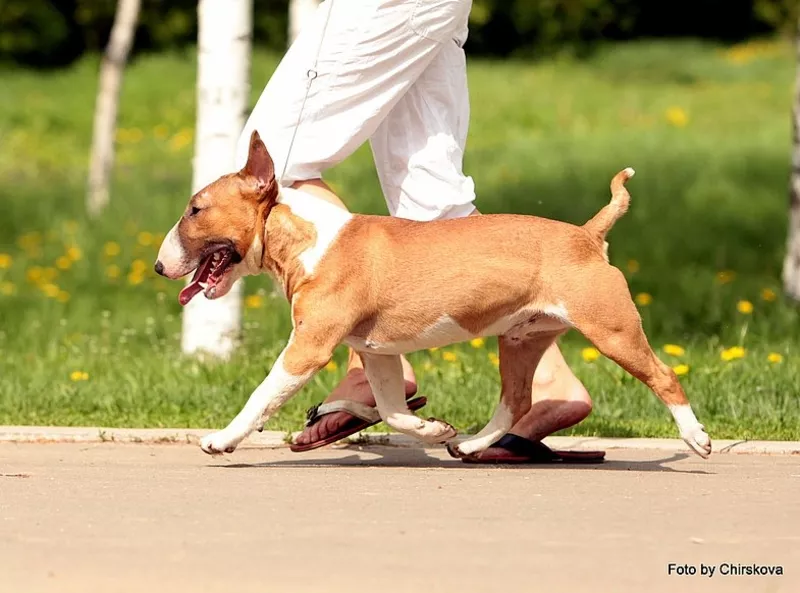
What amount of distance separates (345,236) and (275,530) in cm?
139

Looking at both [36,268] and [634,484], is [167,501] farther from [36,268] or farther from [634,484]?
[36,268]

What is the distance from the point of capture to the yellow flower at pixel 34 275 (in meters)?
11.3

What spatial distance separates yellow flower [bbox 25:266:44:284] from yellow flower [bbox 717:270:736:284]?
16.0 feet

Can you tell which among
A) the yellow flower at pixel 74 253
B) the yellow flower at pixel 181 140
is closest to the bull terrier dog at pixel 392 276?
the yellow flower at pixel 74 253

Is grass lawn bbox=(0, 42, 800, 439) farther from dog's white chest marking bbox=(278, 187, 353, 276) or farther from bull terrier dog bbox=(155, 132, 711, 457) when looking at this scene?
dog's white chest marking bbox=(278, 187, 353, 276)

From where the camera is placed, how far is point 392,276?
16.2ft

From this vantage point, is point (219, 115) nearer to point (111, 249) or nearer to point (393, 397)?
point (393, 397)

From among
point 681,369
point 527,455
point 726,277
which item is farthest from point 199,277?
point 726,277

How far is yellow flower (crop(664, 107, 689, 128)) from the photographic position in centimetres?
1948

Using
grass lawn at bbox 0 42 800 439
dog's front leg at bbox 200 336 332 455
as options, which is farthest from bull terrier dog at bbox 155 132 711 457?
grass lawn at bbox 0 42 800 439

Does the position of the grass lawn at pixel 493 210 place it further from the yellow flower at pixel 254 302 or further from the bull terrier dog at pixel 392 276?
the bull terrier dog at pixel 392 276

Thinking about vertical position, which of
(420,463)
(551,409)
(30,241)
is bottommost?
(30,241)

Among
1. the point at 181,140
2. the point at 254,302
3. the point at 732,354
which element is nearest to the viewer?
the point at 732,354

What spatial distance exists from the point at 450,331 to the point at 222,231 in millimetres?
801
